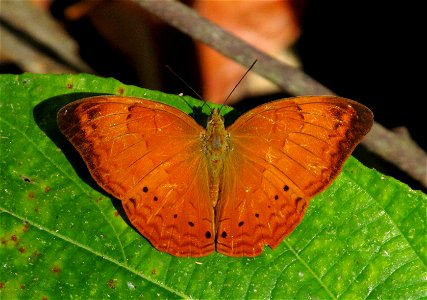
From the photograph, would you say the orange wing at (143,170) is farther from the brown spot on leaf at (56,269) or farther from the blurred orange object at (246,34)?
the blurred orange object at (246,34)

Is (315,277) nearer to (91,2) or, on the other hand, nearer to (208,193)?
(208,193)

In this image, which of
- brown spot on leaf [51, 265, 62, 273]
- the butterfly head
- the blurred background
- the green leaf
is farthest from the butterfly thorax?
the blurred background

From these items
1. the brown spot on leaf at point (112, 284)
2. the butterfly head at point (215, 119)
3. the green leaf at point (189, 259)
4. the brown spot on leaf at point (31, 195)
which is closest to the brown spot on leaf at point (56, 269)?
the green leaf at point (189, 259)

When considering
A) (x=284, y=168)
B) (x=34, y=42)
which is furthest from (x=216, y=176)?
(x=34, y=42)

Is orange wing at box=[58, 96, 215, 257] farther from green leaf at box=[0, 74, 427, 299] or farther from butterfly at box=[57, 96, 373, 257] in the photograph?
green leaf at box=[0, 74, 427, 299]

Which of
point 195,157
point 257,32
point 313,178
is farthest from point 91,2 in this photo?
point 313,178

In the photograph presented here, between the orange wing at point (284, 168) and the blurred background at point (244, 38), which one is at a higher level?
the blurred background at point (244, 38)

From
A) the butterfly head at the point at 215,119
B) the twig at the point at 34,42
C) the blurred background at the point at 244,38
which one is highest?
the blurred background at the point at 244,38
